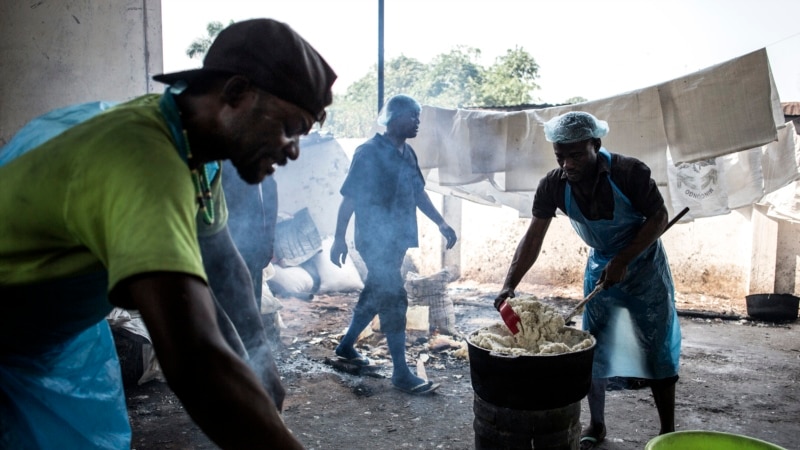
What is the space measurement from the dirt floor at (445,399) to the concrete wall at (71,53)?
2.64 metres

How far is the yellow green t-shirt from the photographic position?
0.95 metres

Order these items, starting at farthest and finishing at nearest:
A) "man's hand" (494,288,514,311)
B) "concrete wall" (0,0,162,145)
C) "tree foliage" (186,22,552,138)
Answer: "tree foliage" (186,22,552,138), "concrete wall" (0,0,162,145), "man's hand" (494,288,514,311)

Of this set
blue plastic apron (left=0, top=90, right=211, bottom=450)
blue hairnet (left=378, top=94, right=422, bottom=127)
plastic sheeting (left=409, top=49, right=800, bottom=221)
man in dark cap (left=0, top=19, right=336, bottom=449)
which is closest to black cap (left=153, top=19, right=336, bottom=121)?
man in dark cap (left=0, top=19, right=336, bottom=449)

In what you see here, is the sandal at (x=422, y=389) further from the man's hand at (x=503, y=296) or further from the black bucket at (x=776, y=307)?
the black bucket at (x=776, y=307)

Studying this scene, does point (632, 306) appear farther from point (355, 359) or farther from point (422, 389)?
point (355, 359)

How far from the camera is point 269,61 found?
4.25ft

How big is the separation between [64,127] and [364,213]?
4239 millimetres

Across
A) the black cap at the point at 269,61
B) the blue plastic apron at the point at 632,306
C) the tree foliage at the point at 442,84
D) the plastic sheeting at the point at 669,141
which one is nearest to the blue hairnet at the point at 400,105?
the plastic sheeting at the point at 669,141

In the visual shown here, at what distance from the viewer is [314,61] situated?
139cm

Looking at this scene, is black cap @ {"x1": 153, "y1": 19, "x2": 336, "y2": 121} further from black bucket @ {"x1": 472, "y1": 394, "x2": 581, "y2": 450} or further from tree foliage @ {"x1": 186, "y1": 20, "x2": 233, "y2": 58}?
tree foliage @ {"x1": 186, "y1": 20, "x2": 233, "y2": 58}

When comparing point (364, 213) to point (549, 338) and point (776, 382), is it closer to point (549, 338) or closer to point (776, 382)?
point (549, 338)

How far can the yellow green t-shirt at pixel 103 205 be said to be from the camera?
37.6 inches

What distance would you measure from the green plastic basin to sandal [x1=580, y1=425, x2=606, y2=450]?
→ 1.74 m

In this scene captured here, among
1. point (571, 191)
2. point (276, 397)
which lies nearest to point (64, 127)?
point (276, 397)
